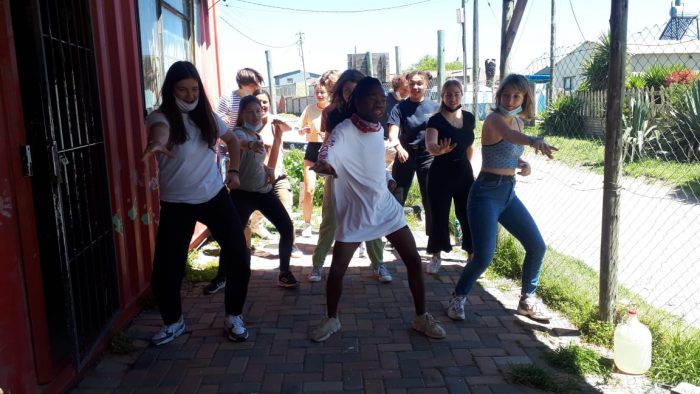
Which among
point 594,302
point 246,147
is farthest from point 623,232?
point 246,147

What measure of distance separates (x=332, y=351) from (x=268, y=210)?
1.35 metres

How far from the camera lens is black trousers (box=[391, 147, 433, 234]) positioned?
5.03 metres

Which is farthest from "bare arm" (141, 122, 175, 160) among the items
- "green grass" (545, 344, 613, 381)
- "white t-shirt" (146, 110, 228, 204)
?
"green grass" (545, 344, 613, 381)

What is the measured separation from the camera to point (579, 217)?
27.0 feet

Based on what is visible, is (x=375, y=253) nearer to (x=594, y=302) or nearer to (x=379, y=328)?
(x=379, y=328)

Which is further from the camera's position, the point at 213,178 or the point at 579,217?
the point at 579,217

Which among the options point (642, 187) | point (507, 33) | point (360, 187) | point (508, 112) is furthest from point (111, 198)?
point (642, 187)

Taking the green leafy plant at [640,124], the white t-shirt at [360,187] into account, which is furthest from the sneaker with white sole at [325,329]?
the green leafy plant at [640,124]

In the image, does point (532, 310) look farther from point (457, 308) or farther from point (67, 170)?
point (67, 170)

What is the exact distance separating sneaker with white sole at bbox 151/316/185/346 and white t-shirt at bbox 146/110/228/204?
853 millimetres

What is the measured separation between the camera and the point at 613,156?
138 inches

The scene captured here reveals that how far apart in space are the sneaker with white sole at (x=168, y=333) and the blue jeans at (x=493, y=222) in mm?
1931

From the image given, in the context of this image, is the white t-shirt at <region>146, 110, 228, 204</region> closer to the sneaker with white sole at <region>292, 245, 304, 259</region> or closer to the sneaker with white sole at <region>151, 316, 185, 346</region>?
the sneaker with white sole at <region>151, 316, 185, 346</region>

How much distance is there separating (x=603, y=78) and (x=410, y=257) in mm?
16216
